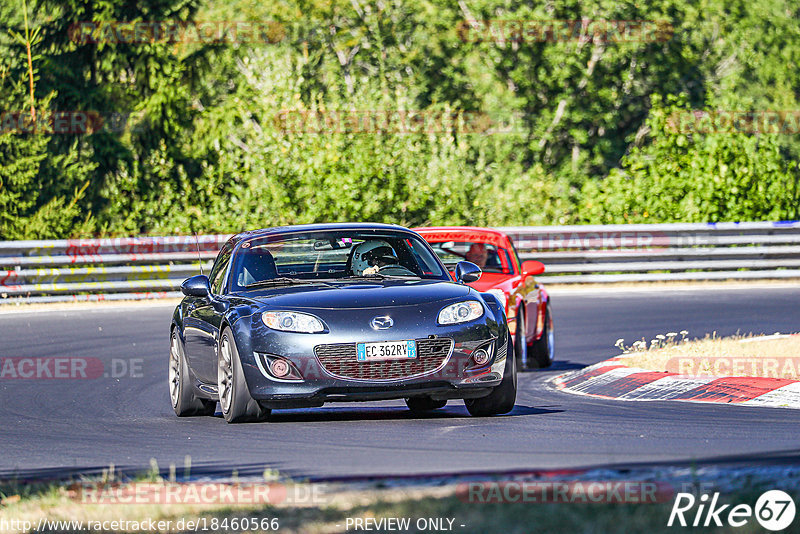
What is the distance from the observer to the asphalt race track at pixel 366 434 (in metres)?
7.49

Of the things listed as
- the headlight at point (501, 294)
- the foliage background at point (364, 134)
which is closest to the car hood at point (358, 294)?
the headlight at point (501, 294)

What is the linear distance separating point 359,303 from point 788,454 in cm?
320

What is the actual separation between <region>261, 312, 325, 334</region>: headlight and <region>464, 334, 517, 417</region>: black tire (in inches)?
→ 54.4

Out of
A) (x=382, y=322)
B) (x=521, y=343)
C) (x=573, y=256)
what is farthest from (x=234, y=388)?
(x=573, y=256)

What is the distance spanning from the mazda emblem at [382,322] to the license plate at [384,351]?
10 cm

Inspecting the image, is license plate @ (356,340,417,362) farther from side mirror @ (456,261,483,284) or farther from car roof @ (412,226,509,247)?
car roof @ (412,226,509,247)

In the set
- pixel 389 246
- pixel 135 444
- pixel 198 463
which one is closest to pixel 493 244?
pixel 389 246

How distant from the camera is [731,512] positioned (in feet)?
17.8

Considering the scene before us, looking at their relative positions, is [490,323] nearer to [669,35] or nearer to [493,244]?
[493,244]

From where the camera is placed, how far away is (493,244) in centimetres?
1543

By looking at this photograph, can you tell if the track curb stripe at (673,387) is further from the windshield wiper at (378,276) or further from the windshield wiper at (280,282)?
the windshield wiper at (280,282)

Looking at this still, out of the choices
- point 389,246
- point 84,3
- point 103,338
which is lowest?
point 103,338

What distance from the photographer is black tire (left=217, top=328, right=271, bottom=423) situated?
9.55 meters

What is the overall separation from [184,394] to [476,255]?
5.21 m
